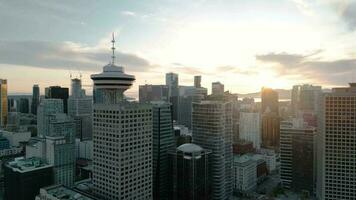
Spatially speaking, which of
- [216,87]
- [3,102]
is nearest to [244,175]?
[216,87]

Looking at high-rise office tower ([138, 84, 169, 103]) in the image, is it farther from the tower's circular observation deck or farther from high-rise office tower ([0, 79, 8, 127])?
the tower's circular observation deck

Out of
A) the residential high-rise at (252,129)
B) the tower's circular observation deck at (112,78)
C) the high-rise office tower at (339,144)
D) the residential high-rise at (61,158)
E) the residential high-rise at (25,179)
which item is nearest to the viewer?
the tower's circular observation deck at (112,78)

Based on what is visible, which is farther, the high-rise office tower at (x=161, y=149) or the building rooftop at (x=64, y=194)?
the high-rise office tower at (x=161, y=149)

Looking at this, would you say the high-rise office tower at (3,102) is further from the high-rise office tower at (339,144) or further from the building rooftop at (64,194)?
the high-rise office tower at (339,144)

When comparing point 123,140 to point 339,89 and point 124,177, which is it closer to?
point 124,177

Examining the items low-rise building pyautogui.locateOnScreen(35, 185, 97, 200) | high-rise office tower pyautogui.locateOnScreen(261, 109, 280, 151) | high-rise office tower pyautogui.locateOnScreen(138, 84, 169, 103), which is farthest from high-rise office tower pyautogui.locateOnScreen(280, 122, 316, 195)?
high-rise office tower pyautogui.locateOnScreen(138, 84, 169, 103)

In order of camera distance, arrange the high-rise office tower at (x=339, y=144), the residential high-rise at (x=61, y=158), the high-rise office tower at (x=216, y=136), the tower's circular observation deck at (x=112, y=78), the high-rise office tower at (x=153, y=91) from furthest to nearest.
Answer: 1. the high-rise office tower at (x=153, y=91)
2. the residential high-rise at (x=61, y=158)
3. the high-rise office tower at (x=216, y=136)
4. the high-rise office tower at (x=339, y=144)
5. the tower's circular observation deck at (x=112, y=78)

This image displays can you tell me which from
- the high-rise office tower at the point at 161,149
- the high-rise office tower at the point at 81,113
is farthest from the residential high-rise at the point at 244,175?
the high-rise office tower at the point at 81,113
